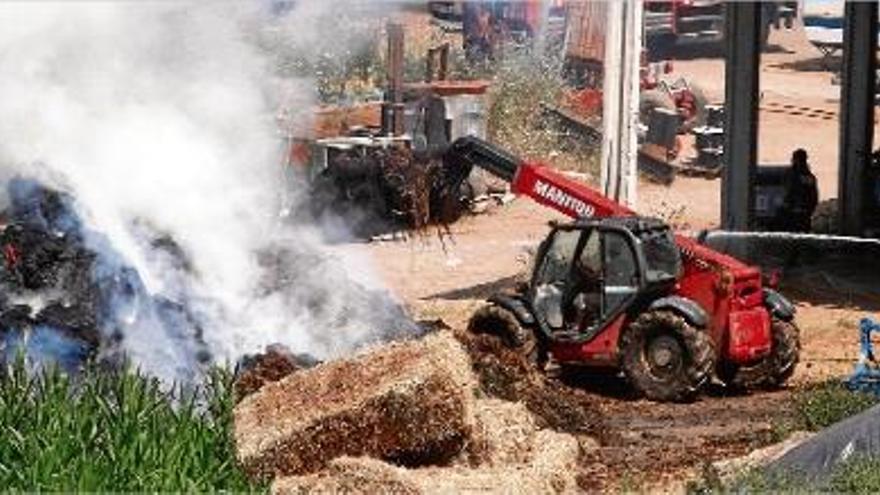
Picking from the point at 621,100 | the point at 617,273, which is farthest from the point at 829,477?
the point at 621,100

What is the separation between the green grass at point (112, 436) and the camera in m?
12.2

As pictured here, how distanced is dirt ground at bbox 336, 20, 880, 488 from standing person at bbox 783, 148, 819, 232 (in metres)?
2.19

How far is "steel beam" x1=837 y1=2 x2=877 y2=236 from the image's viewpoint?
26.7 m

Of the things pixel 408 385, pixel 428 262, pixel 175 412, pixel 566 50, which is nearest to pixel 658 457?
pixel 408 385

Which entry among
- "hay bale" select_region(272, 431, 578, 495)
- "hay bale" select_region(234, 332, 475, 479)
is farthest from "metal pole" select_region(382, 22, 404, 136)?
"hay bale" select_region(272, 431, 578, 495)

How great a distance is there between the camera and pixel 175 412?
44.2 feet

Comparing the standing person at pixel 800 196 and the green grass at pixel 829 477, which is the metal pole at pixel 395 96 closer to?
the standing person at pixel 800 196

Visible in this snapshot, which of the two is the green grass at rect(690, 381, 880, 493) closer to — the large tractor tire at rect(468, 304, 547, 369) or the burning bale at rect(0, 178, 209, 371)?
the large tractor tire at rect(468, 304, 547, 369)

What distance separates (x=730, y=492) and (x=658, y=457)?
3301 mm

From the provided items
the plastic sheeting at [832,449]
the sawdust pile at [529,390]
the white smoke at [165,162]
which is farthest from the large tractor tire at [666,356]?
the plastic sheeting at [832,449]

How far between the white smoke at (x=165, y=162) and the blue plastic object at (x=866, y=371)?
13.5 ft

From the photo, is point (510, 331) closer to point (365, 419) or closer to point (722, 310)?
point (722, 310)

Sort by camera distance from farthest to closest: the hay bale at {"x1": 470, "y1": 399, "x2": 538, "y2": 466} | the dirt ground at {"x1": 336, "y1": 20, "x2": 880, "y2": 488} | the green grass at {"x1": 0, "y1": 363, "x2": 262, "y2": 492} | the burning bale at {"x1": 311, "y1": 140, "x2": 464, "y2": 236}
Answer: the burning bale at {"x1": 311, "y1": 140, "x2": 464, "y2": 236} < the dirt ground at {"x1": 336, "y1": 20, "x2": 880, "y2": 488} < the hay bale at {"x1": 470, "y1": 399, "x2": 538, "y2": 466} < the green grass at {"x1": 0, "y1": 363, "x2": 262, "y2": 492}

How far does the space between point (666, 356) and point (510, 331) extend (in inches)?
59.5
